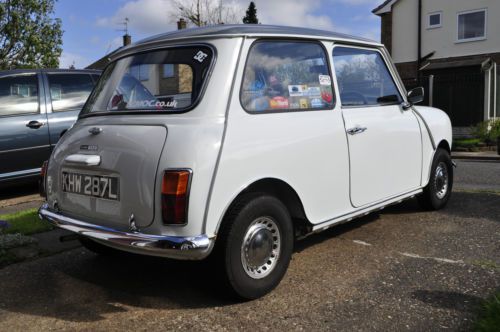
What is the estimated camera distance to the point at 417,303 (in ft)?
10.7

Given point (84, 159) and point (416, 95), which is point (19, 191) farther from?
point (416, 95)

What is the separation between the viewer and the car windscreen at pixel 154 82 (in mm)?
3348

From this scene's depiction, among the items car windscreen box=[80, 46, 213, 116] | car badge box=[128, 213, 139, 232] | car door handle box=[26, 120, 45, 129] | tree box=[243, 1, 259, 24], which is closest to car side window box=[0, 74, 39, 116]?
car door handle box=[26, 120, 45, 129]

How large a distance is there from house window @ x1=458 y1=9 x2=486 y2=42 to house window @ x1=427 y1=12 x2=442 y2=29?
2.96 feet

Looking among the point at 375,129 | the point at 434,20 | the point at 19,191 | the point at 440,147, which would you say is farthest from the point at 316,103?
the point at 434,20

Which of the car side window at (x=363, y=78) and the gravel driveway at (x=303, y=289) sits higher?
the car side window at (x=363, y=78)

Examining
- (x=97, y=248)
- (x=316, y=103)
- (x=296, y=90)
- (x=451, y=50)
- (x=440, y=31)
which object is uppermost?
(x=440, y=31)

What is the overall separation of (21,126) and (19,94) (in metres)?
0.48

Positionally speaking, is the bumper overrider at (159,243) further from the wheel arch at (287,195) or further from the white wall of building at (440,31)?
the white wall of building at (440,31)

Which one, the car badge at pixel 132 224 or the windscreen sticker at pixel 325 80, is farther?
the windscreen sticker at pixel 325 80

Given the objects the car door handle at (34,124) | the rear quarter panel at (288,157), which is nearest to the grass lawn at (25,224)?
the car door handle at (34,124)

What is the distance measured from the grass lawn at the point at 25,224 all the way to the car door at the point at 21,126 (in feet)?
3.91

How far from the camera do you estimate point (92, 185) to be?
3391mm

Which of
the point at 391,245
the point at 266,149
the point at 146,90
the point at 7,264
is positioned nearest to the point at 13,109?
the point at 7,264
